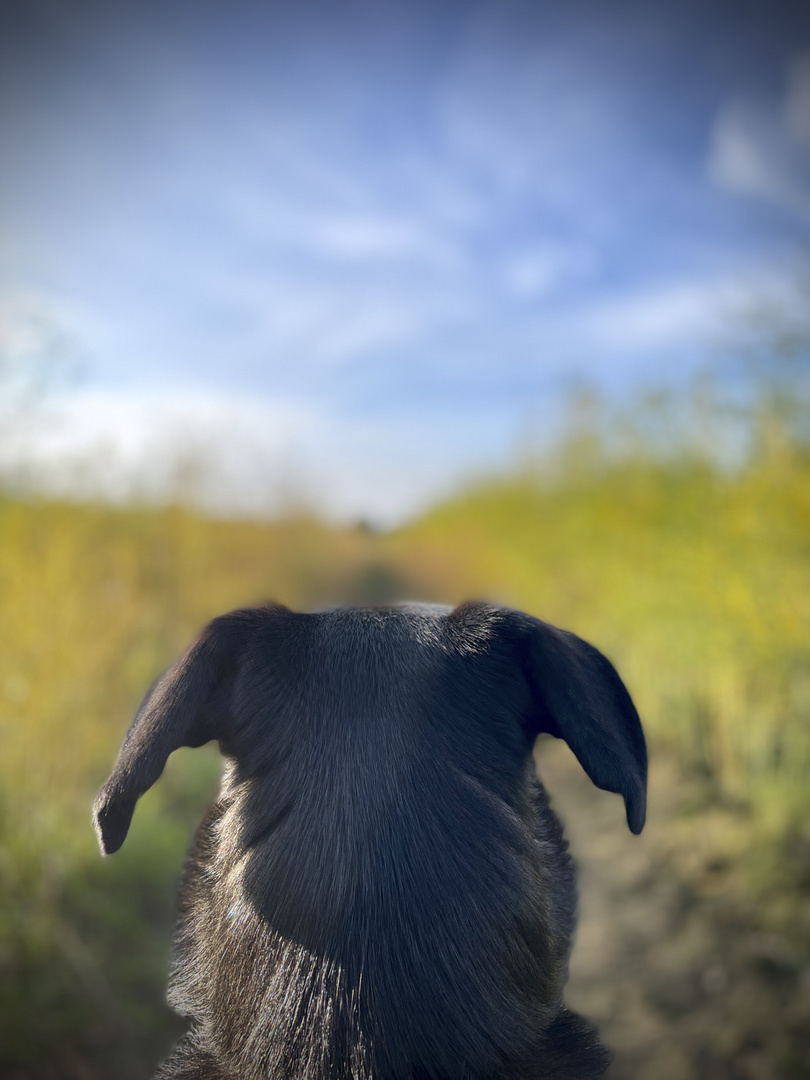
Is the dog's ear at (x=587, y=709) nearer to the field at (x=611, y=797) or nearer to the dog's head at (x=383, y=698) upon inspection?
the dog's head at (x=383, y=698)

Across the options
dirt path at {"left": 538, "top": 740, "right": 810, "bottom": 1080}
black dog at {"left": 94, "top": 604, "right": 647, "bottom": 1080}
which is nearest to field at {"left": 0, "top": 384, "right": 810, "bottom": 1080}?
dirt path at {"left": 538, "top": 740, "right": 810, "bottom": 1080}

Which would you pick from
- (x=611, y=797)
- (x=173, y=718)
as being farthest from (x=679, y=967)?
(x=173, y=718)

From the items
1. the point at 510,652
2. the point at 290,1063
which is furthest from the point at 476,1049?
the point at 510,652

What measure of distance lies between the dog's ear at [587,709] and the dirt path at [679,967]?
3775 millimetres

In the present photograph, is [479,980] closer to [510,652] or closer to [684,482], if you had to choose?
[510,652]

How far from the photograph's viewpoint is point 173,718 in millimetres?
1188

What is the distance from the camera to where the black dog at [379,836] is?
3.67ft

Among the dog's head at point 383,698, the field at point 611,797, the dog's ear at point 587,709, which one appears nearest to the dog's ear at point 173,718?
the dog's head at point 383,698

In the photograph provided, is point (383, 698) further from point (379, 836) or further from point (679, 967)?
point (679, 967)

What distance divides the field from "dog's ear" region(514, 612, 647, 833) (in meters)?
3.34

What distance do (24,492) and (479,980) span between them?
430 cm

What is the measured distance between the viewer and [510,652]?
4.38 feet

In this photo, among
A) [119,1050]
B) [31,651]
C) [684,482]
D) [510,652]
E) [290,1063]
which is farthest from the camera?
[684,482]

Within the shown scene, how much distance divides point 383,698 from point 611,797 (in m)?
6.94
